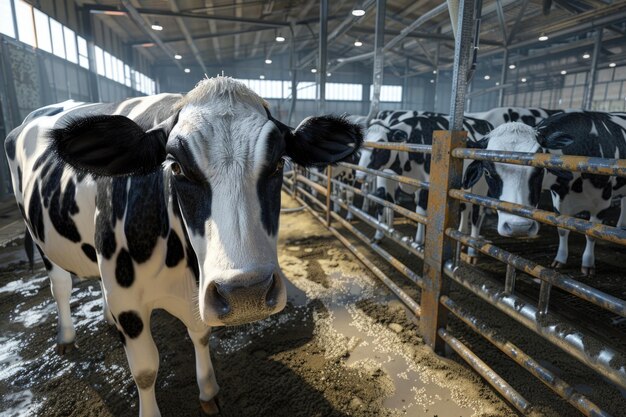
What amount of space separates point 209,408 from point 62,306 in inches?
53.0

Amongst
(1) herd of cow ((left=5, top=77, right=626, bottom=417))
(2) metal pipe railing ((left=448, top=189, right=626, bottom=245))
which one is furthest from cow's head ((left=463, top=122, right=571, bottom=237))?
(1) herd of cow ((left=5, top=77, right=626, bottom=417))

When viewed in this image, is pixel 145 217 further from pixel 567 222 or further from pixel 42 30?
pixel 42 30

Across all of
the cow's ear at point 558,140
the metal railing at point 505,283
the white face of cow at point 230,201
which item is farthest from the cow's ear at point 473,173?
the white face of cow at point 230,201

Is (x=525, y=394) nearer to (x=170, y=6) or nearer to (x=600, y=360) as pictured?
(x=600, y=360)

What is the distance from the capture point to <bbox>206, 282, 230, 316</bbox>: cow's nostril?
110 cm

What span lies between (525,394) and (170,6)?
11.3 m

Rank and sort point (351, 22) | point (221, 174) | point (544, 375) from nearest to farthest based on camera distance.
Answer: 1. point (221, 174)
2. point (544, 375)
3. point (351, 22)

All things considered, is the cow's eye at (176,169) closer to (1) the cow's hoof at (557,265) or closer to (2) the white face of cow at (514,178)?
(2) the white face of cow at (514,178)

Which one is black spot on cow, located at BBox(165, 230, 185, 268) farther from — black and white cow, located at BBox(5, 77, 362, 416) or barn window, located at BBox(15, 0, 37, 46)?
barn window, located at BBox(15, 0, 37, 46)

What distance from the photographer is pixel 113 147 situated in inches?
53.7

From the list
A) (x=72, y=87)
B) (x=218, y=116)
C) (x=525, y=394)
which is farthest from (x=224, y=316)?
(x=72, y=87)

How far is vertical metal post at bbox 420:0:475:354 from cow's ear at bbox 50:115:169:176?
1.55 metres

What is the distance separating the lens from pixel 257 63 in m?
22.6

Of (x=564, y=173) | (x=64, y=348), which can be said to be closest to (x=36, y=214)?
(x=64, y=348)
